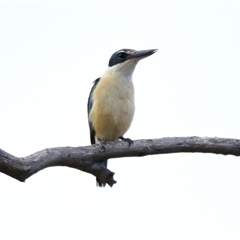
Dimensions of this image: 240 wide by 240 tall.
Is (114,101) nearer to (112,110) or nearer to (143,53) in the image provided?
(112,110)

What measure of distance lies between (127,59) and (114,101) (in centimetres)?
79

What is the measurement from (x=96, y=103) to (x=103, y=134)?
1.31ft

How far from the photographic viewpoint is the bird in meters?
7.84

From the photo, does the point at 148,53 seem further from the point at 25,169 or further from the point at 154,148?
the point at 25,169

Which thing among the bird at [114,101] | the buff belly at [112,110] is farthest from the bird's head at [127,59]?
the buff belly at [112,110]

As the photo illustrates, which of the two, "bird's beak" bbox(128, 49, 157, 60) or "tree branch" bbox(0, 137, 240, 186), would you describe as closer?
"tree branch" bbox(0, 137, 240, 186)

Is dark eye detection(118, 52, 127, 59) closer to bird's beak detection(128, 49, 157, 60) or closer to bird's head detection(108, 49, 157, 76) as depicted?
bird's head detection(108, 49, 157, 76)

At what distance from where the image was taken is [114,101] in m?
7.87

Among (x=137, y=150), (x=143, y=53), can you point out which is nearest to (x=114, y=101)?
(x=143, y=53)

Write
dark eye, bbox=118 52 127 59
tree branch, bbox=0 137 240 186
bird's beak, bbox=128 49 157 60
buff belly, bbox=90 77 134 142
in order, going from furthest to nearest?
1. dark eye, bbox=118 52 127 59
2. bird's beak, bbox=128 49 157 60
3. buff belly, bbox=90 77 134 142
4. tree branch, bbox=0 137 240 186

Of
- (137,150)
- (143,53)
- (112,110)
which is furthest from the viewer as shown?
(143,53)

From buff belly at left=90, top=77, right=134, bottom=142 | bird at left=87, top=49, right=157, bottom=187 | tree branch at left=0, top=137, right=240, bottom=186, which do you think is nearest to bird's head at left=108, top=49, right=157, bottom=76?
bird at left=87, top=49, right=157, bottom=187

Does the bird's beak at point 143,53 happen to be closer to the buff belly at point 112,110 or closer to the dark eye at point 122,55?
the dark eye at point 122,55

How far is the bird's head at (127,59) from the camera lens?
8.20 meters
